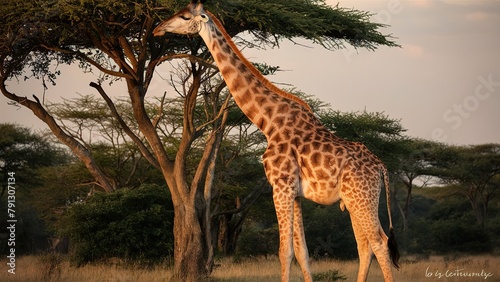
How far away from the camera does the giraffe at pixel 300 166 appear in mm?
8344

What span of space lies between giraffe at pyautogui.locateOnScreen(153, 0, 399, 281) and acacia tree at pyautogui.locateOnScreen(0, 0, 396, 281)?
3.24 metres

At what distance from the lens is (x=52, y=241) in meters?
27.7

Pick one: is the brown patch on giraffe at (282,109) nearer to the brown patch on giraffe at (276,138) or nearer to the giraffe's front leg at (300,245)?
the brown patch on giraffe at (276,138)

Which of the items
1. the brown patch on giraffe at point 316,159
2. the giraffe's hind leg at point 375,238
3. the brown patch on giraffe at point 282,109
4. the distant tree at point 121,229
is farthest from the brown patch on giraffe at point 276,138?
the distant tree at point 121,229

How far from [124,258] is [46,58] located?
3.93 metres

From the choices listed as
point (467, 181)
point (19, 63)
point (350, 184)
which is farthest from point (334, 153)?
point (467, 181)

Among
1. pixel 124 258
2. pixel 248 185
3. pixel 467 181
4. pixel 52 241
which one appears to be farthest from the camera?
pixel 467 181

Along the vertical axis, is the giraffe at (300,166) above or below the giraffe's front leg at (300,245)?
above

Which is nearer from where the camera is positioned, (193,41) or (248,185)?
(193,41)

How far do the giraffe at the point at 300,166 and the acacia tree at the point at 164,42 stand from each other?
10.6 ft

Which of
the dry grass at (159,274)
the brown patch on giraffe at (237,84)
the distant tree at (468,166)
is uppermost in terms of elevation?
the distant tree at (468,166)

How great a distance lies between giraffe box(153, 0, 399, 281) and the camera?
8.34 m

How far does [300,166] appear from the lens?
8.45 m

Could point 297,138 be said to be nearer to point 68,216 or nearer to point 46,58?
point 46,58
